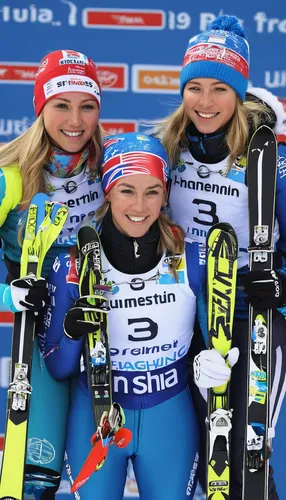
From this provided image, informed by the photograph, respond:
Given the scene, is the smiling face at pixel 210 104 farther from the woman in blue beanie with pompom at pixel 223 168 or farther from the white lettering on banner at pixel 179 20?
the white lettering on banner at pixel 179 20

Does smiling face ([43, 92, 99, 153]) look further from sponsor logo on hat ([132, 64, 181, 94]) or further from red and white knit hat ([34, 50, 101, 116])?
sponsor logo on hat ([132, 64, 181, 94])

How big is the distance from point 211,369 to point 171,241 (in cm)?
45

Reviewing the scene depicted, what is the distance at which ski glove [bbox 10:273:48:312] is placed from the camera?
2.82 metres

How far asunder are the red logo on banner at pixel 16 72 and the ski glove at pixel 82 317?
207cm

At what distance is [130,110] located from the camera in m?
4.57

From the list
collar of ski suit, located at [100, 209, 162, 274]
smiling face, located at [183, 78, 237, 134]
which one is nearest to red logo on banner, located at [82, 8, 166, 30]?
smiling face, located at [183, 78, 237, 134]

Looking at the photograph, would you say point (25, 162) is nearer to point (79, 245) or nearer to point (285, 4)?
point (79, 245)

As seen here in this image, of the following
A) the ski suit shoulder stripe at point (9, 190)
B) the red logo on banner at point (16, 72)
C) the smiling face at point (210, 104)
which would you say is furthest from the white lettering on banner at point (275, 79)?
the ski suit shoulder stripe at point (9, 190)

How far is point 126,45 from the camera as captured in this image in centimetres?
450

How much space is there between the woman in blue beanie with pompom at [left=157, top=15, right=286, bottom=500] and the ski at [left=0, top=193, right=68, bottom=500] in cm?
47

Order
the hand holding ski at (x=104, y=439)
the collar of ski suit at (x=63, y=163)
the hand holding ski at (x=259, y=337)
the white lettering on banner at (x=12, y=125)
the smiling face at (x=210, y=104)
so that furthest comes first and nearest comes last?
the white lettering on banner at (x=12, y=125), the collar of ski suit at (x=63, y=163), the smiling face at (x=210, y=104), the hand holding ski at (x=259, y=337), the hand holding ski at (x=104, y=439)

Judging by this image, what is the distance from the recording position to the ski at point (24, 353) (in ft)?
9.26

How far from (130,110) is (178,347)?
1.97 metres

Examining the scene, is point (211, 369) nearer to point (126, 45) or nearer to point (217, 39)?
point (217, 39)
